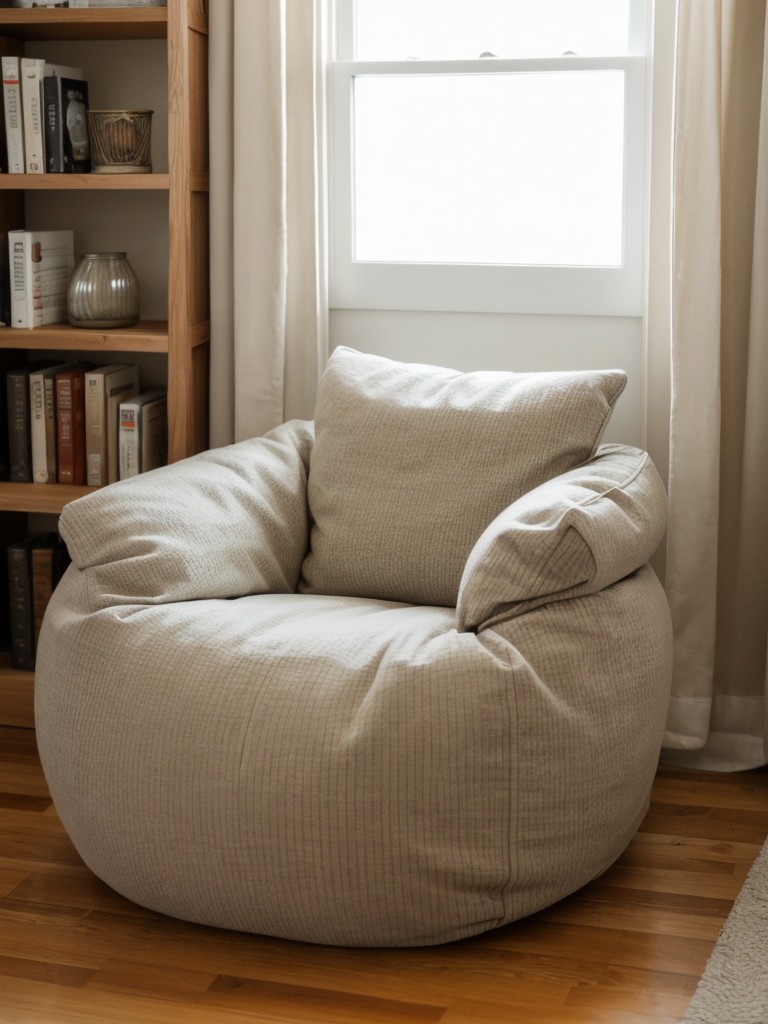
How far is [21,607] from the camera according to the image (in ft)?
9.48

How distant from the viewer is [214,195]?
2771 millimetres

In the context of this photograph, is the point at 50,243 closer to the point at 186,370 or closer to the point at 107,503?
the point at 186,370

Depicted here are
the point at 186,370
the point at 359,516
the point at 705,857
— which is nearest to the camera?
the point at 705,857

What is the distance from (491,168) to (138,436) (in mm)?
997

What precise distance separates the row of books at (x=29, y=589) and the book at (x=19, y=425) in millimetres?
174

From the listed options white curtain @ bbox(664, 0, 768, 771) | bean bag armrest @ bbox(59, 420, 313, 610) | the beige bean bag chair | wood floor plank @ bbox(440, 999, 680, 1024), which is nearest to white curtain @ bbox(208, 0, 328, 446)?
bean bag armrest @ bbox(59, 420, 313, 610)

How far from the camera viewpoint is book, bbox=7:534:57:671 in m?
2.88

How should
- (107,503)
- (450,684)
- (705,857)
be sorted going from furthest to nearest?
(705,857), (107,503), (450,684)

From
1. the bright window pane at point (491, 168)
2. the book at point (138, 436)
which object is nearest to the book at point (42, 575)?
the book at point (138, 436)

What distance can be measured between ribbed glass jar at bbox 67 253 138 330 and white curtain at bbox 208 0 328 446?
21 centimetres

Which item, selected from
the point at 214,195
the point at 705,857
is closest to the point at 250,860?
the point at 705,857

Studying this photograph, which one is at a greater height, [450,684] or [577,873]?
[450,684]

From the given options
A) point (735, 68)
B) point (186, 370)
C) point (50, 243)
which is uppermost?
point (735, 68)

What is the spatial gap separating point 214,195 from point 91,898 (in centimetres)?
152
